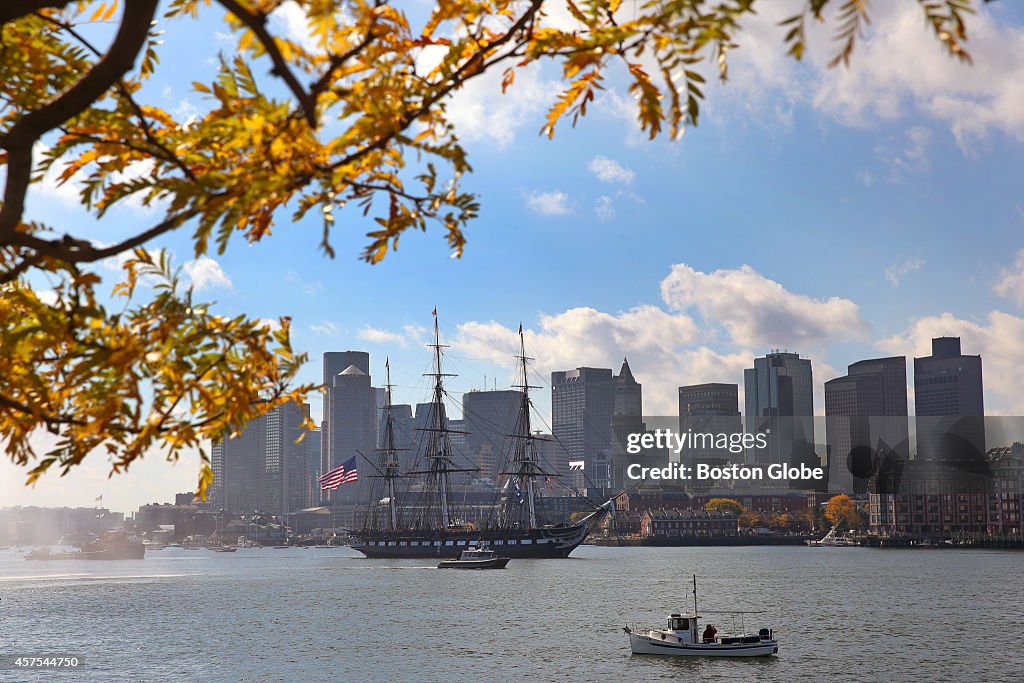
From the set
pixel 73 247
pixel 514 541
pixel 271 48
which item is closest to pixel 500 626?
pixel 73 247

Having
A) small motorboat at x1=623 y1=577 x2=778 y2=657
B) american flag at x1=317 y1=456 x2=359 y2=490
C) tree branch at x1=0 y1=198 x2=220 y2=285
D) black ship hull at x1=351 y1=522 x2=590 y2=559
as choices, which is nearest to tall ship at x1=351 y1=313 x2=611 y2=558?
black ship hull at x1=351 y1=522 x2=590 y2=559

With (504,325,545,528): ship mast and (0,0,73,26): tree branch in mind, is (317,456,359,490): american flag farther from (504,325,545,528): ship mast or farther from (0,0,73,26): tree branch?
(0,0,73,26): tree branch

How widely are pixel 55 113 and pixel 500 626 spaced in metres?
70.1

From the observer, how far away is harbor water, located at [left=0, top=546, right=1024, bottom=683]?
53.2 metres

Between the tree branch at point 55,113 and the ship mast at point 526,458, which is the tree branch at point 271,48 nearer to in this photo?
the tree branch at point 55,113

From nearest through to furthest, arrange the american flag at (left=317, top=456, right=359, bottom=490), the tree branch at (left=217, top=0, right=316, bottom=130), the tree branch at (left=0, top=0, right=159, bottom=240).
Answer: the tree branch at (left=217, top=0, right=316, bottom=130), the tree branch at (left=0, top=0, right=159, bottom=240), the american flag at (left=317, top=456, right=359, bottom=490)

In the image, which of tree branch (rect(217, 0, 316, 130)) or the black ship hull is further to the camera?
the black ship hull

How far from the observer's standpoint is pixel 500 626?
71.9 metres

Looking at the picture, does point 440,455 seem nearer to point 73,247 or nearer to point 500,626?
point 500,626

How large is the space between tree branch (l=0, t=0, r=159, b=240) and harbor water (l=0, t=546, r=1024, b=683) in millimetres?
47809

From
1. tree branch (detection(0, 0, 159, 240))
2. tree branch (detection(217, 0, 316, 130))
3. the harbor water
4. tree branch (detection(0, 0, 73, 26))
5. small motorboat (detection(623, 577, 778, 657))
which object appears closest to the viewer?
tree branch (detection(217, 0, 316, 130))

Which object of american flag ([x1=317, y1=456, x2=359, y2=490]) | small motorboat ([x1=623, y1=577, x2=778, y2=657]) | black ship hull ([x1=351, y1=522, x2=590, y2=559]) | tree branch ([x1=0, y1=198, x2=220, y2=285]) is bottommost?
black ship hull ([x1=351, y1=522, x2=590, y2=559])

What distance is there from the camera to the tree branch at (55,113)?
4.60m

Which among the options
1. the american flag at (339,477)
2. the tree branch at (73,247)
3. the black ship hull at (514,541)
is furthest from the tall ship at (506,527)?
the tree branch at (73,247)
